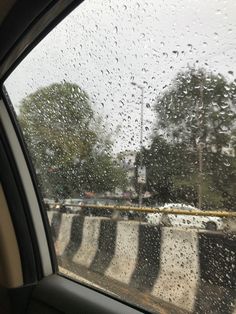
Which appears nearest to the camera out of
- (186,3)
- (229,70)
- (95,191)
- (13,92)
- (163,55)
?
(229,70)

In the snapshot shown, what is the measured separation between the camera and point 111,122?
1.75m

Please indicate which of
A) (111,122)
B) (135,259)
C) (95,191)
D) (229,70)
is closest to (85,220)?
(95,191)

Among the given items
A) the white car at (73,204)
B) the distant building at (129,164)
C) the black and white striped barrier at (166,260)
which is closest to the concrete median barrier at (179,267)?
the black and white striped barrier at (166,260)

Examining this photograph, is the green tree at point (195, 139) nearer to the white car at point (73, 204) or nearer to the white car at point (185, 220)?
the white car at point (185, 220)

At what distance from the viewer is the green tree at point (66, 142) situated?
188cm

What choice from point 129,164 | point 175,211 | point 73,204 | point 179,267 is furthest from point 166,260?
point 73,204

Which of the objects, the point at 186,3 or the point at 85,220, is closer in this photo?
the point at 186,3

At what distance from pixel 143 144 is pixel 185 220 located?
1.10 ft

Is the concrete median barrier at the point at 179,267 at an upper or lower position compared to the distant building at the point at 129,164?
lower

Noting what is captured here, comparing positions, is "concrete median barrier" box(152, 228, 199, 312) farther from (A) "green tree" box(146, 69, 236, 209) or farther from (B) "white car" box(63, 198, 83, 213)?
(B) "white car" box(63, 198, 83, 213)

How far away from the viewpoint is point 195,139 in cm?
133

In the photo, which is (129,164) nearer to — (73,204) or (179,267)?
(179,267)

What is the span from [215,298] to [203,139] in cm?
52

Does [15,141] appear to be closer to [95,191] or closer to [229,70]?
[95,191]
